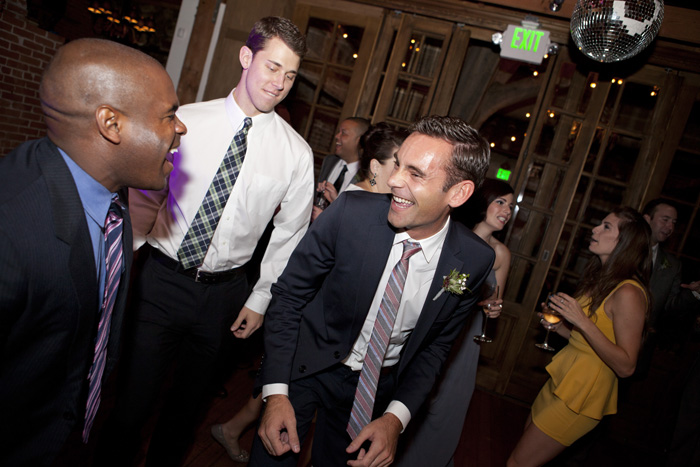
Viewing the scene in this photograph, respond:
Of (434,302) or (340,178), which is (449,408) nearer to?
(434,302)

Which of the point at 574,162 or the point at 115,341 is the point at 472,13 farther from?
the point at 115,341

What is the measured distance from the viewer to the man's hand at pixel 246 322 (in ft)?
6.74

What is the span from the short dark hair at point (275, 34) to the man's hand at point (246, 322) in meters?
1.27

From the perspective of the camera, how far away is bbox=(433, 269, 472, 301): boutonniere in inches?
66.2

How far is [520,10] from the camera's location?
421 centimetres

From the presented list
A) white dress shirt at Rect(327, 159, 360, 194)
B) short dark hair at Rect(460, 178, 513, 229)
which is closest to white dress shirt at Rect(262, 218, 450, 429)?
short dark hair at Rect(460, 178, 513, 229)

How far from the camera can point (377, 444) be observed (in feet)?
4.91

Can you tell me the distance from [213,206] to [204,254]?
9.0 inches

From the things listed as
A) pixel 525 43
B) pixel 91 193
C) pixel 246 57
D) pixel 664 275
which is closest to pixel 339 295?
pixel 91 193

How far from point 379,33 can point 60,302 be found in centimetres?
440

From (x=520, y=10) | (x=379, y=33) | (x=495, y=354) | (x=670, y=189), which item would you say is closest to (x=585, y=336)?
(x=495, y=354)

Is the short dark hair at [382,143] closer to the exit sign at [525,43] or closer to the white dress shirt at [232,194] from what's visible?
the white dress shirt at [232,194]

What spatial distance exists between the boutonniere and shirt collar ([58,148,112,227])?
1223mm

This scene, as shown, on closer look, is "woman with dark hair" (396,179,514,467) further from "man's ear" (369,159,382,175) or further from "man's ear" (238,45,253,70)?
"man's ear" (238,45,253,70)
